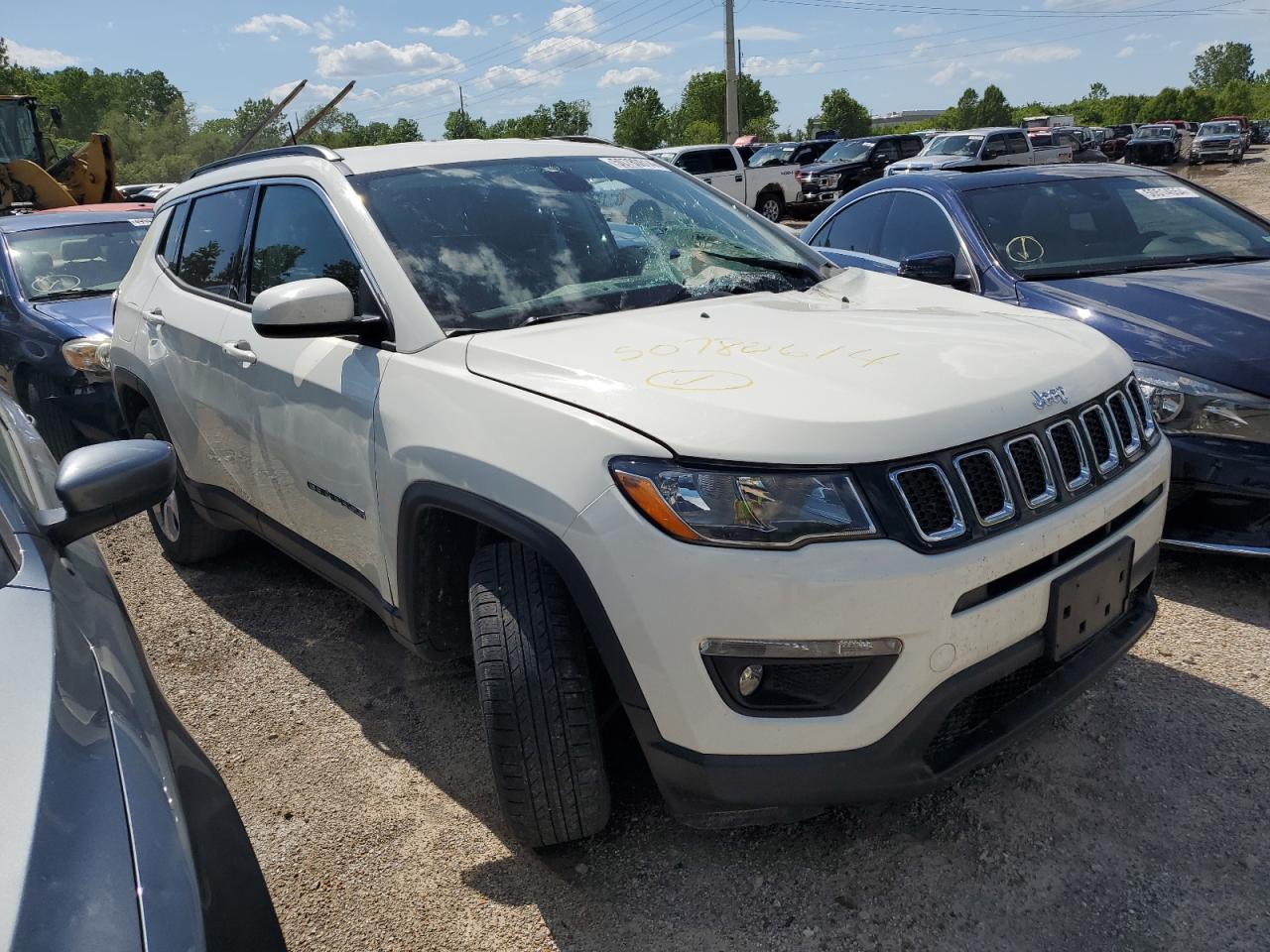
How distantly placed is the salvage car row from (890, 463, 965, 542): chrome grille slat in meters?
0.01

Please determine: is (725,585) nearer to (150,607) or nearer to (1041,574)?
(1041,574)

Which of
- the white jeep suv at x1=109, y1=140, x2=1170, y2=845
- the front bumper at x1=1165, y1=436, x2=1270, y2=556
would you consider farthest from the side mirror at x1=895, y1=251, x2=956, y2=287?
the front bumper at x1=1165, y1=436, x2=1270, y2=556

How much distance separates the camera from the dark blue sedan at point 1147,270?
3.52 m

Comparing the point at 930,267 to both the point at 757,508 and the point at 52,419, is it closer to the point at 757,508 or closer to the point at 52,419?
the point at 757,508

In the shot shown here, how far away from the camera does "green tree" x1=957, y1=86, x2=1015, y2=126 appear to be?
273ft

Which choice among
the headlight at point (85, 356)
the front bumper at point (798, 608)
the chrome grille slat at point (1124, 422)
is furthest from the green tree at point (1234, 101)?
the front bumper at point (798, 608)

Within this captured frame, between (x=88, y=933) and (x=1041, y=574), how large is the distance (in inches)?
73.2

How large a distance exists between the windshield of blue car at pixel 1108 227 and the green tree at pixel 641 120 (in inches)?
2270

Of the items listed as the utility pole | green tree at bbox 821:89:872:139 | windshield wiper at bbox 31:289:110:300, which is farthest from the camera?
green tree at bbox 821:89:872:139

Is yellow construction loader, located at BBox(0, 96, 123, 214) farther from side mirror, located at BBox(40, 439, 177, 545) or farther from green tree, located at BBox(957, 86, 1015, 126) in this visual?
green tree, located at BBox(957, 86, 1015, 126)

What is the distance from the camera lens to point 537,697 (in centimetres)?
227

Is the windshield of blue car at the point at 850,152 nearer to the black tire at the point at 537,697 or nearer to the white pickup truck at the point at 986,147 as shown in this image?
the white pickup truck at the point at 986,147

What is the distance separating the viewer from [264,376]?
10.7 ft

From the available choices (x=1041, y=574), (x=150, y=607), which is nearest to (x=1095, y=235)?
(x=1041, y=574)
